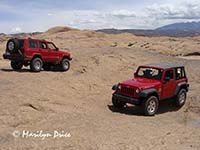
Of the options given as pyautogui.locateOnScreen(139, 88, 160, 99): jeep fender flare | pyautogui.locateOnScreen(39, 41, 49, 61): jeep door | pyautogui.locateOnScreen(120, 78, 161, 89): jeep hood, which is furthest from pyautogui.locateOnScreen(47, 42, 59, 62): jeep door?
pyautogui.locateOnScreen(139, 88, 160, 99): jeep fender flare

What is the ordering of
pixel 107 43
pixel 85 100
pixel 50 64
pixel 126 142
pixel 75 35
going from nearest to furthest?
pixel 126 142, pixel 85 100, pixel 50 64, pixel 107 43, pixel 75 35

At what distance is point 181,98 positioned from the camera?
48.1ft

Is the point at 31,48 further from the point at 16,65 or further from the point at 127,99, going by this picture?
the point at 127,99

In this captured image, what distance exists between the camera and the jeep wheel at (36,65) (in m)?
18.9

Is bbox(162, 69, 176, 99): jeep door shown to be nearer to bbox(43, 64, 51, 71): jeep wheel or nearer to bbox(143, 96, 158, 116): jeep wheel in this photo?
bbox(143, 96, 158, 116): jeep wheel

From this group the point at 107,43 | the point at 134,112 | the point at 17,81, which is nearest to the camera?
the point at 134,112

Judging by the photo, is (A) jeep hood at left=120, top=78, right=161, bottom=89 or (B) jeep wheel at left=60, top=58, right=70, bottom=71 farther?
(B) jeep wheel at left=60, top=58, right=70, bottom=71

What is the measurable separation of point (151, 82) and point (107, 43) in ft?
98.9

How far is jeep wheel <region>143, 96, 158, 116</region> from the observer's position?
1283cm

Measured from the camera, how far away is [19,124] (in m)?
10.2

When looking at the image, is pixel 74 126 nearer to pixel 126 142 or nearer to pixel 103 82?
pixel 126 142

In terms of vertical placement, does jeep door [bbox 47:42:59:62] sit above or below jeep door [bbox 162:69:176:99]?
above

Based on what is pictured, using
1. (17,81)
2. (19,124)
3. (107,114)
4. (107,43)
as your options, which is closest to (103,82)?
(17,81)

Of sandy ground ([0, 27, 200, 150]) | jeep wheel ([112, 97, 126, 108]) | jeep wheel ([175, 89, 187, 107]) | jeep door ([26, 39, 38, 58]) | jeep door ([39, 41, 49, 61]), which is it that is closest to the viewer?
sandy ground ([0, 27, 200, 150])
